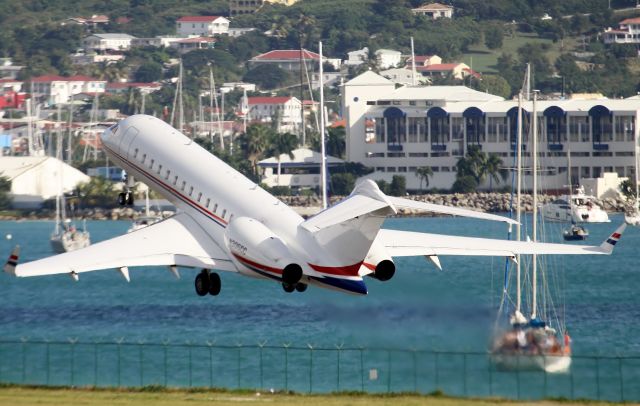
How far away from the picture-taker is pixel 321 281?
53625mm

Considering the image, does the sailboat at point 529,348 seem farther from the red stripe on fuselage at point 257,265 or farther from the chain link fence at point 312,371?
the red stripe on fuselage at point 257,265

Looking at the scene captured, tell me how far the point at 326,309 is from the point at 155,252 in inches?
336

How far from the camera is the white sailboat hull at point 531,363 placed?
71.1 m

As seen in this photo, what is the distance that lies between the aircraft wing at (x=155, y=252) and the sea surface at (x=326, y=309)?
2.53 ft

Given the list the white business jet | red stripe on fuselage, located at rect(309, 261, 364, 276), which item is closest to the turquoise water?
the white business jet

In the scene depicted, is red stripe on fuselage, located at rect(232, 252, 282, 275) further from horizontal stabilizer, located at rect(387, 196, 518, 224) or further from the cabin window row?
horizontal stabilizer, located at rect(387, 196, 518, 224)

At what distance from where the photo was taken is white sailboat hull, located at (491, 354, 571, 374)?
71.1 metres

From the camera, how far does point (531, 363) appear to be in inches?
2972

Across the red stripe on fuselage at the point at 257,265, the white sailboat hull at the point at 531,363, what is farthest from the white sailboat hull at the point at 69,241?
the red stripe on fuselage at the point at 257,265

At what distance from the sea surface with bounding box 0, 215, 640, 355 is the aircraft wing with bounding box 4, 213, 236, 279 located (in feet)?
2.53

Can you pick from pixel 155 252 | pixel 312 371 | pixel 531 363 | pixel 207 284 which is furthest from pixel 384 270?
pixel 312 371

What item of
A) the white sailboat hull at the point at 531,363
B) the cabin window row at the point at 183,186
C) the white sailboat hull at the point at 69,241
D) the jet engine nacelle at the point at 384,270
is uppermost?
the cabin window row at the point at 183,186

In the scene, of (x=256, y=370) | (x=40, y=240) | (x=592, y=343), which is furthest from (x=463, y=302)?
(x=40, y=240)

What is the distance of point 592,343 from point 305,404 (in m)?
39.2
